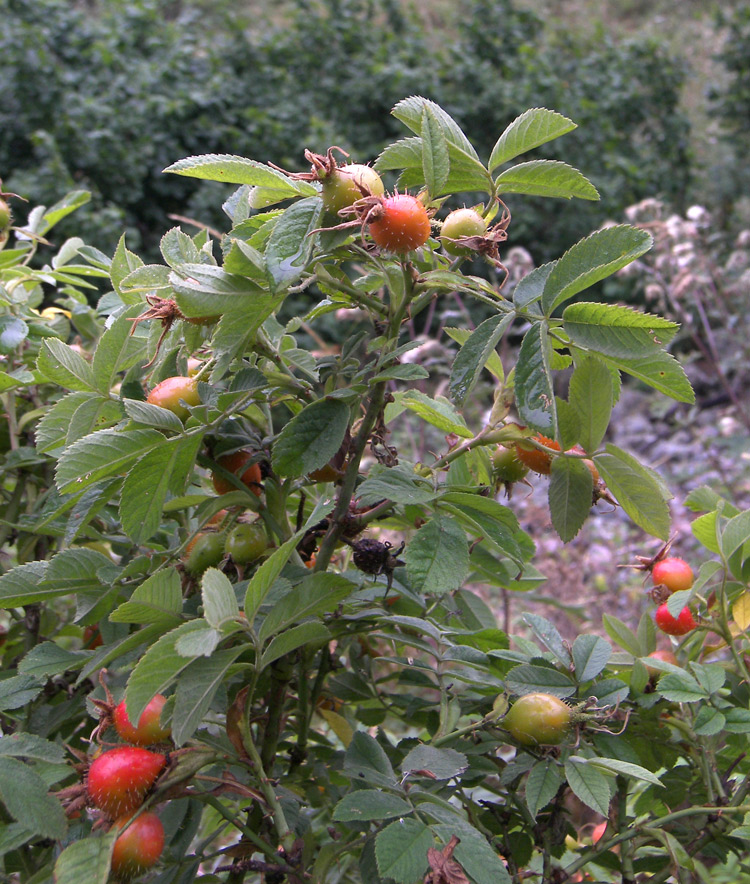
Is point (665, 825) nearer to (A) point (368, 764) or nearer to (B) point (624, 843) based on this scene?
(B) point (624, 843)

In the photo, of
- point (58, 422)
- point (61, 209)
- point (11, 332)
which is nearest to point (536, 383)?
point (58, 422)

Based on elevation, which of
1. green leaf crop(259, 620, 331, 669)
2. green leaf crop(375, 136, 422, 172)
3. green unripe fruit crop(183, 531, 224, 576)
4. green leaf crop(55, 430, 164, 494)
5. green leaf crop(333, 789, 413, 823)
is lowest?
green leaf crop(333, 789, 413, 823)

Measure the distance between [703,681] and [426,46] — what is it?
5572 millimetres

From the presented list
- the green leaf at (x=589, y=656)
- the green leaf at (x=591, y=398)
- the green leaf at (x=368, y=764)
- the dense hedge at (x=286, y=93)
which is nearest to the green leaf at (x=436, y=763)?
the green leaf at (x=368, y=764)

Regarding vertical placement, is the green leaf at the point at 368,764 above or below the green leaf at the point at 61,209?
below

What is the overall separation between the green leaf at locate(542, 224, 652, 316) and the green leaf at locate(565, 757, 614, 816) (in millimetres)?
309

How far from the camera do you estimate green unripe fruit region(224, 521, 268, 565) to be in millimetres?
568

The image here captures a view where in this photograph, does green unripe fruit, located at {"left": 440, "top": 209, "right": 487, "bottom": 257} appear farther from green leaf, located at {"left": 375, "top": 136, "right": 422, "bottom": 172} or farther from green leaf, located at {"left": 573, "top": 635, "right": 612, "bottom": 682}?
green leaf, located at {"left": 573, "top": 635, "right": 612, "bottom": 682}

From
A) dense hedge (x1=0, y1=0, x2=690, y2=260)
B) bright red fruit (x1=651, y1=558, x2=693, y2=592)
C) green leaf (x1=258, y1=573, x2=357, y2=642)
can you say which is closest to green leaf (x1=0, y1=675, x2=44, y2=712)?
green leaf (x1=258, y1=573, x2=357, y2=642)

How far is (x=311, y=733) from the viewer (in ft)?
2.46

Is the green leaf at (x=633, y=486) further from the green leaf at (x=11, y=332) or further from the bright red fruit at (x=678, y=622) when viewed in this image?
the green leaf at (x=11, y=332)

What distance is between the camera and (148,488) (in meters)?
0.52

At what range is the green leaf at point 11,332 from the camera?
70 centimetres

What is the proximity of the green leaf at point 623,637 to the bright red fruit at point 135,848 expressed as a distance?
0.42 m
